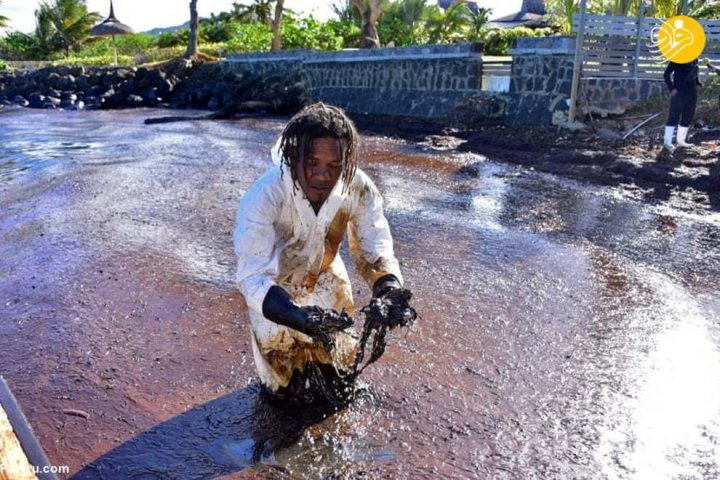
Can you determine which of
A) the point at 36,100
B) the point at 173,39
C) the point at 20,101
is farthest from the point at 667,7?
the point at 173,39

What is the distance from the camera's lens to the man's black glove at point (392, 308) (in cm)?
260

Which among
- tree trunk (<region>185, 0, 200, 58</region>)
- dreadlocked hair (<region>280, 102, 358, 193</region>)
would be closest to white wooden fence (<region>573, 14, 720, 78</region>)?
dreadlocked hair (<region>280, 102, 358, 193</region>)

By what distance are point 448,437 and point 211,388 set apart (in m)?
1.31

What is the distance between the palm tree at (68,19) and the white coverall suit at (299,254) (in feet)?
148

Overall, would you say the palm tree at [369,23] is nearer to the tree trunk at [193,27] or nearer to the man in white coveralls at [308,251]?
the tree trunk at [193,27]

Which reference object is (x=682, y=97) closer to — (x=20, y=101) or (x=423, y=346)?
(x=423, y=346)

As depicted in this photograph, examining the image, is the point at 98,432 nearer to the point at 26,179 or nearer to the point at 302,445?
the point at 302,445

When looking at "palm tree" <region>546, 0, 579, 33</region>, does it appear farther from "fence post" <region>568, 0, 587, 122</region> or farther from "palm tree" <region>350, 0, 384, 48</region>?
"fence post" <region>568, 0, 587, 122</region>

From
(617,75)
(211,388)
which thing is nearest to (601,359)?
(211,388)

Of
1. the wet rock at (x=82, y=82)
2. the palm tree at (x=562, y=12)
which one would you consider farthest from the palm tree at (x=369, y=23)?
the wet rock at (x=82, y=82)

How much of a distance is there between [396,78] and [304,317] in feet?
52.0

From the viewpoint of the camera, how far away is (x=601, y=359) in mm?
3859

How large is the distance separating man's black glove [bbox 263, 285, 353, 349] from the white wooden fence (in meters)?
11.5

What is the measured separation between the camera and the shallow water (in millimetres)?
2902
